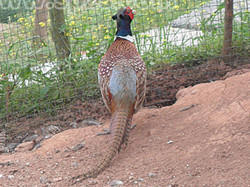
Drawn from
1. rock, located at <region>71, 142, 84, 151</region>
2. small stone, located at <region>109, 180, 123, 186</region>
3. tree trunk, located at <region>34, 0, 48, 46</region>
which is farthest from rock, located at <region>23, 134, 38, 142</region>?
small stone, located at <region>109, 180, 123, 186</region>

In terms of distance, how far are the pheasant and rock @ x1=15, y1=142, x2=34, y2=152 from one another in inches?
42.4

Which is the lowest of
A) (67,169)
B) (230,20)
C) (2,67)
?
(67,169)

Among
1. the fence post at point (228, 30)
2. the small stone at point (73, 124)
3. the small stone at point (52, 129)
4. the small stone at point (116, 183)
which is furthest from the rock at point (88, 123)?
the fence post at point (228, 30)

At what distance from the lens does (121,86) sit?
3.49 m

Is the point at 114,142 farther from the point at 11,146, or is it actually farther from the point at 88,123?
the point at 11,146

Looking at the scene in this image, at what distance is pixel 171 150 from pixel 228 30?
2.43 meters

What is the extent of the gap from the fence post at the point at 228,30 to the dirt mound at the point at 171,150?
3.19 ft

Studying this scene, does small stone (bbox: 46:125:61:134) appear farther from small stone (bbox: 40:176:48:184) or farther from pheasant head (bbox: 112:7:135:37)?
pheasant head (bbox: 112:7:135:37)

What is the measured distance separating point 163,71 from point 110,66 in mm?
1560

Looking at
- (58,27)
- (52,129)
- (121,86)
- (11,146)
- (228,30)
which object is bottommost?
(11,146)

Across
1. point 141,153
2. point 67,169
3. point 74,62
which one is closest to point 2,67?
point 74,62

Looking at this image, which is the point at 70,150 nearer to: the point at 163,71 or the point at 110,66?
the point at 110,66

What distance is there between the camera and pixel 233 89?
3693mm

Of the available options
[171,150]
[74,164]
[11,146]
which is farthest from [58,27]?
[171,150]
